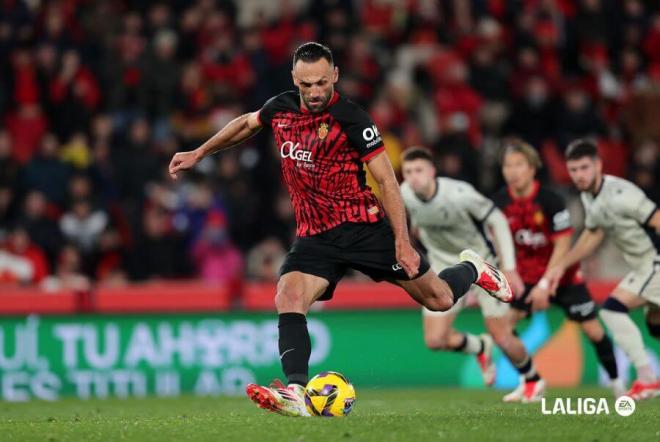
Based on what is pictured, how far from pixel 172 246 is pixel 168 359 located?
2.00 m

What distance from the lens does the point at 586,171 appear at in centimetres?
1125

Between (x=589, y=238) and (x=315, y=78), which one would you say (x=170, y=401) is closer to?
(x=589, y=238)

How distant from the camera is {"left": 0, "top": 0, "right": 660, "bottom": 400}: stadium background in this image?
49.9ft

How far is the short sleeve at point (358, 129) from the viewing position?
8312 mm

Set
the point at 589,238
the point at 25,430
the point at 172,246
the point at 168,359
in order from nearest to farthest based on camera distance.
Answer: the point at 25,430, the point at 589,238, the point at 168,359, the point at 172,246

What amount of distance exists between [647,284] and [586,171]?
117cm

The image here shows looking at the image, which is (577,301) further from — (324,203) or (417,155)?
(324,203)

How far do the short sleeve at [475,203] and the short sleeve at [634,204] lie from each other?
1.14 m

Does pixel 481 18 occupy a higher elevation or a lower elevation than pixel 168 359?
higher

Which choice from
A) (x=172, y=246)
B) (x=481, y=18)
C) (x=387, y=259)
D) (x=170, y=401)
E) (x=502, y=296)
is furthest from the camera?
(x=481, y=18)

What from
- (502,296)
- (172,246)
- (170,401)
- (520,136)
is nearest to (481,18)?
(520,136)

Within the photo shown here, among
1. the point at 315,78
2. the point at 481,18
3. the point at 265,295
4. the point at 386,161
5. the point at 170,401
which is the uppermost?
the point at 481,18

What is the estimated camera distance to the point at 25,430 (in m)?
8.02

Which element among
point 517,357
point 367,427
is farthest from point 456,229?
point 367,427
